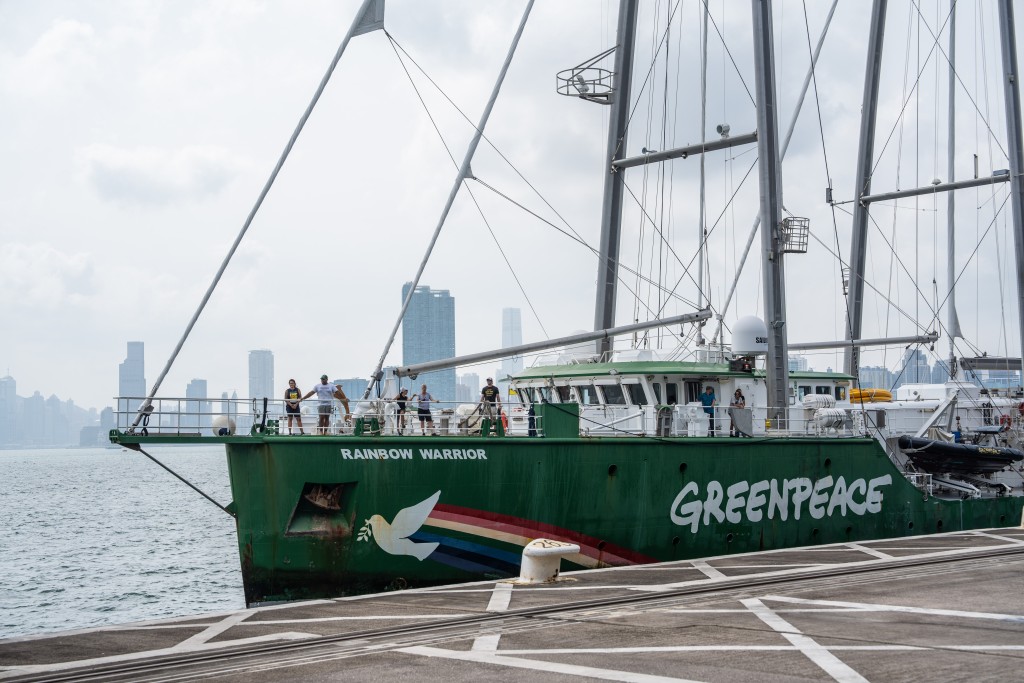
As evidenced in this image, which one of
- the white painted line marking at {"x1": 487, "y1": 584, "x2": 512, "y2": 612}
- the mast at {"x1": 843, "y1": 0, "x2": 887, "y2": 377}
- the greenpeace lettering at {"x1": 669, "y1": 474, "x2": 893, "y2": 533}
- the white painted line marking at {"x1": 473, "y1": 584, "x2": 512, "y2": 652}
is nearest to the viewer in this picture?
the white painted line marking at {"x1": 473, "y1": 584, "x2": 512, "y2": 652}

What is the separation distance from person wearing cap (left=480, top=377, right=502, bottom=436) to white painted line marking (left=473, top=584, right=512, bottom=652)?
512 cm

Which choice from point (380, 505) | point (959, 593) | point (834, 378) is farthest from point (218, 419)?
point (834, 378)

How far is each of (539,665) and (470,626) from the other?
8.57 feet

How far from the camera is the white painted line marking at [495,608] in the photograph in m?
11.7

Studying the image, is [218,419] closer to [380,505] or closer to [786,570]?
[380,505]

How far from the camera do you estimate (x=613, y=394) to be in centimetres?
2503

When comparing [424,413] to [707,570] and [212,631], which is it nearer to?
[707,570]

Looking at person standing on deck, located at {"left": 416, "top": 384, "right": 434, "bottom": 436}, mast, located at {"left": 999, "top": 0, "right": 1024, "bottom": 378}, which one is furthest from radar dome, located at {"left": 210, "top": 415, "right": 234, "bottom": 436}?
mast, located at {"left": 999, "top": 0, "right": 1024, "bottom": 378}

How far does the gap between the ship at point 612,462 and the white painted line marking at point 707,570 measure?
3.38 m

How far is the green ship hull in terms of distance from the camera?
19484mm

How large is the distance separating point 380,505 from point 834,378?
50.6 feet

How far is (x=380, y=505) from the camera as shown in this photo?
19.8 m

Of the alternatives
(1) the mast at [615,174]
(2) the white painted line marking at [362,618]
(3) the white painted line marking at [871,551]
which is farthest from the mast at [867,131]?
(2) the white painted line marking at [362,618]

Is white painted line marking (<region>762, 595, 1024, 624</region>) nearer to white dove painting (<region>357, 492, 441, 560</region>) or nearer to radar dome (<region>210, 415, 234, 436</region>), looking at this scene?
white dove painting (<region>357, 492, 441, 560</region>)
